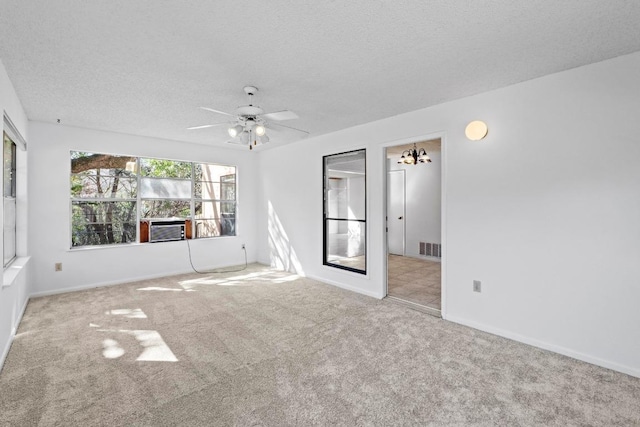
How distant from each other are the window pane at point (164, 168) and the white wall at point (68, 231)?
161 millimetres

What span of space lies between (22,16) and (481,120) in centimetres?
390

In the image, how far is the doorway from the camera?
6.15m

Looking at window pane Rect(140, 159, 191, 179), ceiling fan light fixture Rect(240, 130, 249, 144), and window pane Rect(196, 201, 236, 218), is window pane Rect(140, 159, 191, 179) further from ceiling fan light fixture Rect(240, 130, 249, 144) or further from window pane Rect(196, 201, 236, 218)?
ceiling fan light fixture Rect(240, 130, 249, 144)

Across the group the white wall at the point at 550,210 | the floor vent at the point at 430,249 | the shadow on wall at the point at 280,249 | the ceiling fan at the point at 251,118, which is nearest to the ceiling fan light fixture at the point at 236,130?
the ceiling fan at the point at 251,118

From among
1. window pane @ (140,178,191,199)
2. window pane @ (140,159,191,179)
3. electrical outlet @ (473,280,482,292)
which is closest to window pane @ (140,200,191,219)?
window pane @ (140,178,191,199)

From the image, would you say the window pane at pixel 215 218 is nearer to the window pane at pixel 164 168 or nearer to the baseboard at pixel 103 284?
the window pane at pixel 164 168

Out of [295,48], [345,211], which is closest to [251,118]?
[295,48]

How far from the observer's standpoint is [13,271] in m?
3.24

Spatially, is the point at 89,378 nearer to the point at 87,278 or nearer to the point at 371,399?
the point at 371,399

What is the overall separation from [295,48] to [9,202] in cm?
401

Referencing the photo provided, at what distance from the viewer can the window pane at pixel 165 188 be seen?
5.27 m

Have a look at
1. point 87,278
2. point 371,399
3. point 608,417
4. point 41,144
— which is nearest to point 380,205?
point 371,399

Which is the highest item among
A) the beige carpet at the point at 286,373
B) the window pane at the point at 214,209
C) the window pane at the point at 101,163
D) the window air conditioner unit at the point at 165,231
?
the window pane at the point at 101,163

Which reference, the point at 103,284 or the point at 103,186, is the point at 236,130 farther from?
the point at 103,284
